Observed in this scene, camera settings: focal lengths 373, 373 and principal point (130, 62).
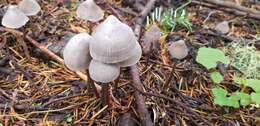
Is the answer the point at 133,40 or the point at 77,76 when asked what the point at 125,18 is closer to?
the point at 77,76

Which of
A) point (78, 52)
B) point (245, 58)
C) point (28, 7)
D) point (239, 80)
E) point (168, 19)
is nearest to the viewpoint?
point (78, 52)

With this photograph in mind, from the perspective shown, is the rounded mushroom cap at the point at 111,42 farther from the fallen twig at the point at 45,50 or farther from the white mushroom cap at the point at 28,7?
the white mushroom cap at the point at 28,7

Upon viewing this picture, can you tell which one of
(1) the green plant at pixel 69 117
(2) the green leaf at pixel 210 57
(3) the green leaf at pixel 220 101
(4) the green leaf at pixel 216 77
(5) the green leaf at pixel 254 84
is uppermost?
(2) the green leaf at pixel 210 57

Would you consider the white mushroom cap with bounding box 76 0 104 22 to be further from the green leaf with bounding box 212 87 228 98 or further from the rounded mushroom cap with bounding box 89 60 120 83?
the green leaf with bounding box 212 87 228 98

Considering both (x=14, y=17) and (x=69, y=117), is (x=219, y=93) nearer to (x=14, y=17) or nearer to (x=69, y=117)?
(x=69, y=117)

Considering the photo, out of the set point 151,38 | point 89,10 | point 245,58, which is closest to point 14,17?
point 89,10

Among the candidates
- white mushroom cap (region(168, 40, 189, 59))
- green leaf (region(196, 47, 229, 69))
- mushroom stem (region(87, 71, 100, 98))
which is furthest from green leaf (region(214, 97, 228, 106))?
mushroom stem (region(87, 71, 100, 98))

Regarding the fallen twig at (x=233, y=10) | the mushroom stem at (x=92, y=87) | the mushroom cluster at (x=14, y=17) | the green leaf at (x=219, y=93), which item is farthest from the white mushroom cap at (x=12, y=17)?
the fallen twig at (x=233, y=10)
